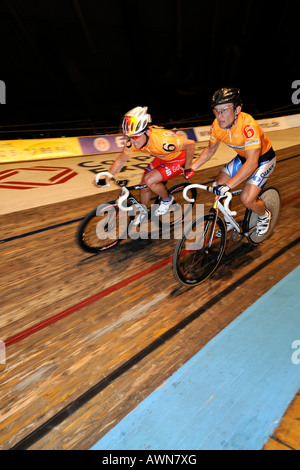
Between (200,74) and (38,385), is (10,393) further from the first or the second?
(200,74)

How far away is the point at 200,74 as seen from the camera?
19234mm

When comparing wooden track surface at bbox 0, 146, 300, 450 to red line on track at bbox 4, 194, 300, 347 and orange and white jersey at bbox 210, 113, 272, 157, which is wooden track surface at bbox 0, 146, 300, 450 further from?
orange and white jersey at bbox 210, 113, 272, 157

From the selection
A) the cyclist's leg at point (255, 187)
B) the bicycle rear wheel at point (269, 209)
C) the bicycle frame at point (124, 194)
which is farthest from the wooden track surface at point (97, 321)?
the cyclist's leg at point (255, 187)

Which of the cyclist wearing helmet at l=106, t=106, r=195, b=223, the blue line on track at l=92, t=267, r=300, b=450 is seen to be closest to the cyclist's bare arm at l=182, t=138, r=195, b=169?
the cyclist wearing helmet at l=106, t=106, r=195, b=223

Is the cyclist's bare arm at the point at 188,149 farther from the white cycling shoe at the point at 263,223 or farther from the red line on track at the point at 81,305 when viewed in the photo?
the red line on track at the point at 81,305

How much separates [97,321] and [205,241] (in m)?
1.20

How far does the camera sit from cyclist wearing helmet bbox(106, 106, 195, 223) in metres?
2.66

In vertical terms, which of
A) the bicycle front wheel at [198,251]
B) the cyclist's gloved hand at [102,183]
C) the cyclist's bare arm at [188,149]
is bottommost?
the bicycle front wheel at [198,251]

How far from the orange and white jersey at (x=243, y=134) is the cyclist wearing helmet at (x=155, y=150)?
1.56 ft

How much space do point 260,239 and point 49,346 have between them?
250 centimetres

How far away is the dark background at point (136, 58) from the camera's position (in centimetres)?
1333

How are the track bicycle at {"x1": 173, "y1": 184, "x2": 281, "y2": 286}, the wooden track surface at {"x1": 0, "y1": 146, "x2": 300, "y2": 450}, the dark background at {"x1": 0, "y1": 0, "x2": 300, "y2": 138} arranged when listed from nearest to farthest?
1. the wooden track surface at {"x1": 0, "y1": 146, "x2": 300, "y2": 450}
2. the track bicycle at {"x1": 173, "y1": 184, "x2": 281, "y2": 286}
3. the dark background at {"x1": 0, "y1": 0, "x2": 300, "y2": 138}

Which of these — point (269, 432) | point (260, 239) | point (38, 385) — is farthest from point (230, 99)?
point (38, 385)

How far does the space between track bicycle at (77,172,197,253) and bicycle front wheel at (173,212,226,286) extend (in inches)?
29.3
